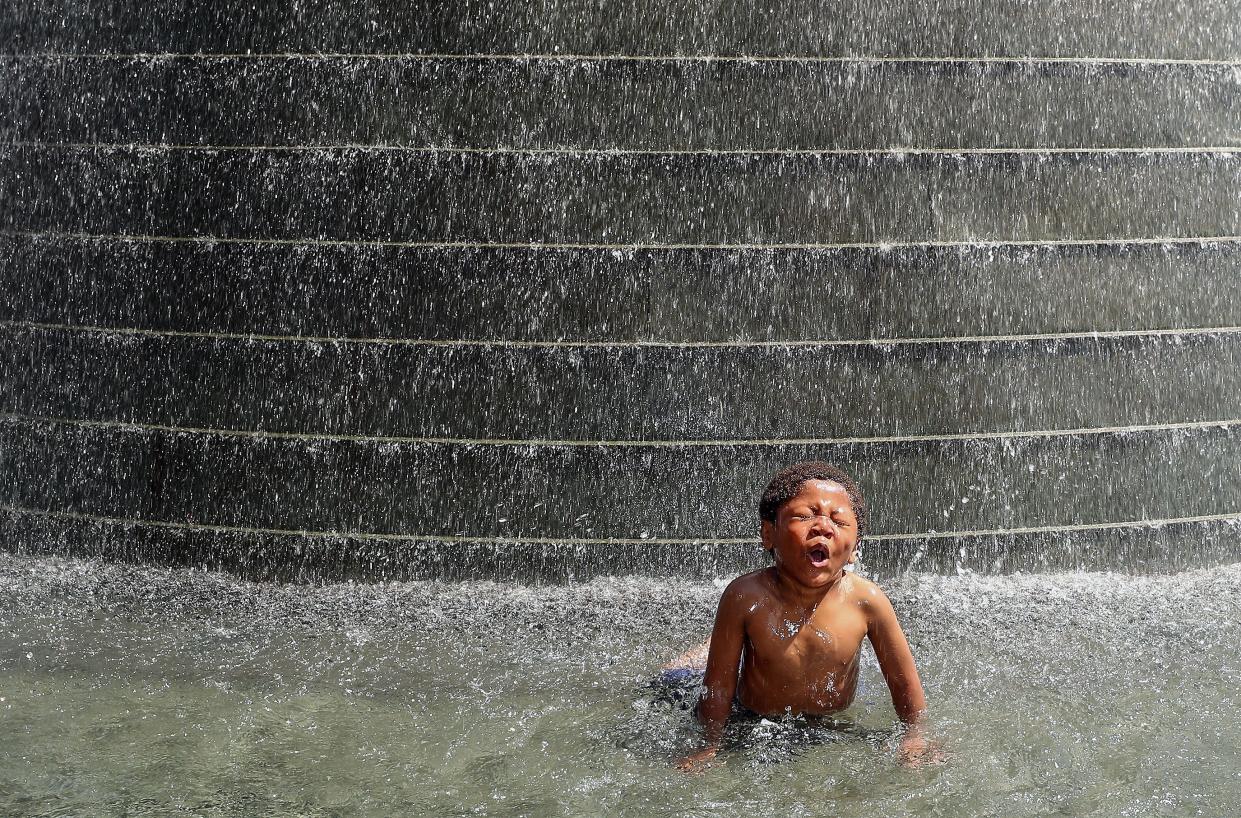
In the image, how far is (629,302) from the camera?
18.9ft

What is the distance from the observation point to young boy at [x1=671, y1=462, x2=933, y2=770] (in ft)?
12.9

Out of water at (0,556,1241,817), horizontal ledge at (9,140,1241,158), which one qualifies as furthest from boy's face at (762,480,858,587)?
horizontal ledge at (9,140,1241,158)

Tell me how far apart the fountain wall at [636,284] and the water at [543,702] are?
35cm

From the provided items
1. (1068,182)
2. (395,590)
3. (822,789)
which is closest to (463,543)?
(395,590)

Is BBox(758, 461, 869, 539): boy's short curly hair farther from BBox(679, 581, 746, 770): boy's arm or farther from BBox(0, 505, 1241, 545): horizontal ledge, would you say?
BBox(0, 505, 1241, 545): horizontal ledge

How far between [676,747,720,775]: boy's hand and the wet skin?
14 millimetres

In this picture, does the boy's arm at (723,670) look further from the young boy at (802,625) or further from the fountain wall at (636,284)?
the fountain wall at (636,284)

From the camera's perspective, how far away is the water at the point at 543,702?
12.3 ft

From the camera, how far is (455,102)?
582 centimetres

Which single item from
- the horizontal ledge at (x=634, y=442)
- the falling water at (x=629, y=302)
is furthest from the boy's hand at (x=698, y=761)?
the horizontal ledge at (x=634, y=442)

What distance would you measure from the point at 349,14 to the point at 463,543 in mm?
2562

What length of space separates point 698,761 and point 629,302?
98.0 inches

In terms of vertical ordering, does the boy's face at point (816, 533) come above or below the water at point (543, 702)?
above

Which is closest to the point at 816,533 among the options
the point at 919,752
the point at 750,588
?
the point at 750,588
